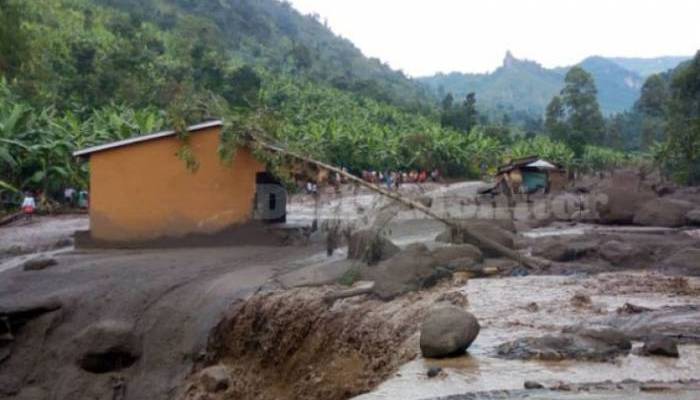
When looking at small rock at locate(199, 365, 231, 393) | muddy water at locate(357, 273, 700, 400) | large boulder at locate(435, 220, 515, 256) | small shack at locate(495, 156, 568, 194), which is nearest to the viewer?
muddy water at locate(357, 273, 700, 400)

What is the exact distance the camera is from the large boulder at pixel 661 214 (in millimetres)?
24000

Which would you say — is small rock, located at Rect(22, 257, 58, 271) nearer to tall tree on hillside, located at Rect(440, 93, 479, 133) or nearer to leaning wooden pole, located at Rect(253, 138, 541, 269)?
leaning wooden pole, located at Rect(253, 138, 541, 269)

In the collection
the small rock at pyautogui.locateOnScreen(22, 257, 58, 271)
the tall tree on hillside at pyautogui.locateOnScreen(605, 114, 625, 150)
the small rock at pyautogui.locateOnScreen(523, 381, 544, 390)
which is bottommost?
the small rock at pyautogui.locateOnScreen(22, 257, 58, 271)

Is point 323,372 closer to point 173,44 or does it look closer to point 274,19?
point 173,44

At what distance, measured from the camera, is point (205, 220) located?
71.6 feet

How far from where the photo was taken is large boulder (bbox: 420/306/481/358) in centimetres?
1012

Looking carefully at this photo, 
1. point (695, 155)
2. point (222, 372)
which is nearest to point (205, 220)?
point (222, 372)

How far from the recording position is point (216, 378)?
543 inches

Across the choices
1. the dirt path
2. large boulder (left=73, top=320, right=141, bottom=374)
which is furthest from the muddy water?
large boulder (left=73, top=320, right=141, bottom=374)

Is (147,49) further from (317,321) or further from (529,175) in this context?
(317,321)

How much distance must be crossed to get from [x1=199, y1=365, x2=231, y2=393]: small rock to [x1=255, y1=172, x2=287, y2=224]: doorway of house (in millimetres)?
8631

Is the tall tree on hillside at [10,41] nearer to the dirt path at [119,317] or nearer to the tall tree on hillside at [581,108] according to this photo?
the dirt path at [119,317]

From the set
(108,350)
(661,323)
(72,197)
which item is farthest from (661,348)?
(72,197)

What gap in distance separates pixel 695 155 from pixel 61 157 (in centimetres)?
2305
